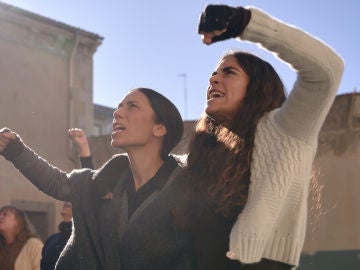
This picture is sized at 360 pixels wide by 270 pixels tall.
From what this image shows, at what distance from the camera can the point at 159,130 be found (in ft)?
9.41

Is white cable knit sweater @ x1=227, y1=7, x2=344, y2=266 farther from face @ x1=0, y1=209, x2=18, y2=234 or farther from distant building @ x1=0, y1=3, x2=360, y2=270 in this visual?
distant building @ x1=0, y1=3, x2=360, y2=270

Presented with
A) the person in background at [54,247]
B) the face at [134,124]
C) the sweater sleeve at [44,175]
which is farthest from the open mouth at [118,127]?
the person in background at [54,247]

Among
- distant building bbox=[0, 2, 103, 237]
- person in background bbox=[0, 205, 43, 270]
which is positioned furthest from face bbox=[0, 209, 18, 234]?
distant building bbox=[0, 2, 103, 237]

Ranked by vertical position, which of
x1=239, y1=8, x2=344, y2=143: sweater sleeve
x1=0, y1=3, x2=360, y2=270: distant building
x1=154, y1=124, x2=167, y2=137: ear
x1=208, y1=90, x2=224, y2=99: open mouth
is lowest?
x1=0, y1=3, x2=360, y2=270: distant building

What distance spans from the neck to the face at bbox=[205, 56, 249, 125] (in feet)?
1.91

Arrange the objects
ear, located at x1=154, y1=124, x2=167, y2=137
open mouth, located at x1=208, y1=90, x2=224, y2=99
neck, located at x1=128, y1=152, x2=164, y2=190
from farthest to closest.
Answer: ear, located at x1=154, y1=124, x2=167, y2=137
neck, located at x1=128, y1=152, x2=164, y2=190
open mouth, located at x1=208, y1=90, x2=224, y2=99

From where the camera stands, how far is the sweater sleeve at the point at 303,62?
181 cm

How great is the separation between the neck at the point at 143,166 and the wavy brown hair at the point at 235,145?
1.20 feet

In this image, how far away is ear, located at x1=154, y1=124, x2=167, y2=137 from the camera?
2854 mm

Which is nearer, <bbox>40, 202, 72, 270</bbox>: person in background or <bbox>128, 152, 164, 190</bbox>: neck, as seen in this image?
<bbox>128, 152, 164, 190</bbox>: neck

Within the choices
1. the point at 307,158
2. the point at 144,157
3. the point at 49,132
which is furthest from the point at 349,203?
the point at 307,158

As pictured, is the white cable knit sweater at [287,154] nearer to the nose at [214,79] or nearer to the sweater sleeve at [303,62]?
the sweater sleeve at [303,62]

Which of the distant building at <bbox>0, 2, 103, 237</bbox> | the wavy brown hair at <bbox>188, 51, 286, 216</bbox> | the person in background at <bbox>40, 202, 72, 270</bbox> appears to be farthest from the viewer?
the distant building at <bbox>0, 2, 103, 237</bbox>

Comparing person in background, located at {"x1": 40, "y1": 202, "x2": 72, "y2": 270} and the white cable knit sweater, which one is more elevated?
the white cable knit sweater
